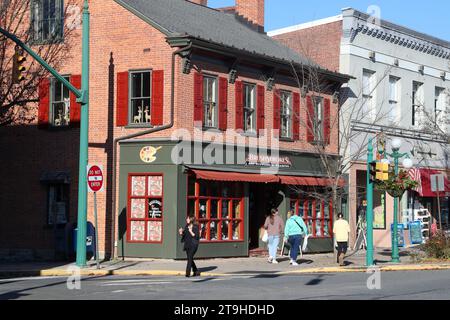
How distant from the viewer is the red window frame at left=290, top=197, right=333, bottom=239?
108 ft

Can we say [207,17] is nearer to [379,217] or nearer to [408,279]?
[379,217]

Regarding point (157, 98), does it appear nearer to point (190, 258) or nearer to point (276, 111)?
point (276, 111)

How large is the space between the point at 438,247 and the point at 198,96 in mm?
9478

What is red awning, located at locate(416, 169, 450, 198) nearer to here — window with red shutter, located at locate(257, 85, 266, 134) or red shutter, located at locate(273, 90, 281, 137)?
red shutter, located at locate(273, 90, 281, 137)

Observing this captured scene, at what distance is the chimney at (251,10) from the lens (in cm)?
3710

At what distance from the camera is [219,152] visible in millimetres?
28875

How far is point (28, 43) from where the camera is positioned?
3003cm

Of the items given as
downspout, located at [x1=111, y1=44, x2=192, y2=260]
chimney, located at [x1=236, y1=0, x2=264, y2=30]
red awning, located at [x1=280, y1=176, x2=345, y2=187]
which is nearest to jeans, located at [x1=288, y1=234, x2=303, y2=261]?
red awning, located at [x1=280, y1=176, x2=345, y2=187]

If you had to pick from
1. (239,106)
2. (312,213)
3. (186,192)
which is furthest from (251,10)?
(186,192)

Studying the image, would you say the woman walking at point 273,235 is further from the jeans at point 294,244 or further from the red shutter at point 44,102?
the red shutter at point 44,102

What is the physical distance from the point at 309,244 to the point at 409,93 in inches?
418

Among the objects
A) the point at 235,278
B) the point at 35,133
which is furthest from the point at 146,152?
the point at 235,278

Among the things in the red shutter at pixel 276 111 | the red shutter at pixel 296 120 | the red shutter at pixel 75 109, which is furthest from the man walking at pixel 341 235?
the red shutter at pixel 75 109

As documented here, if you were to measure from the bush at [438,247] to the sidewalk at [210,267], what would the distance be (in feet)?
2.44
